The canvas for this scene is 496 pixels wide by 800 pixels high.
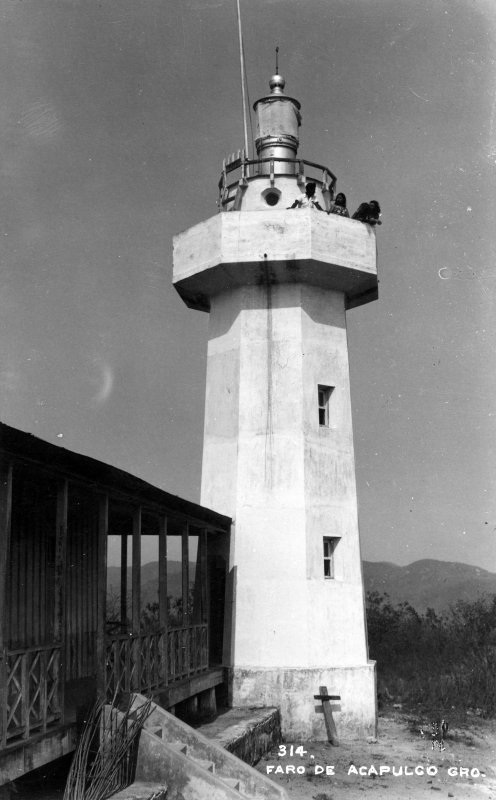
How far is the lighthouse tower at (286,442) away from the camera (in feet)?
57.5

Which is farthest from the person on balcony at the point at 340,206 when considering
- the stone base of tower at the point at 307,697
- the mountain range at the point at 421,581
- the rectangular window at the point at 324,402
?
the mountain range at the point at 421,581

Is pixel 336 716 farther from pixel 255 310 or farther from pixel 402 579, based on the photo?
pixel 402 579

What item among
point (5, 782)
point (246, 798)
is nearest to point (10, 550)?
point (5, 782)

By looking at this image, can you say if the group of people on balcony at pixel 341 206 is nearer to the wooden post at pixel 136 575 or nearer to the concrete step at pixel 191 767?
the wooden post at pixel 136 575

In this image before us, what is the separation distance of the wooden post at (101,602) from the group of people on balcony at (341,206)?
9908mm

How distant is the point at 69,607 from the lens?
42.7ft

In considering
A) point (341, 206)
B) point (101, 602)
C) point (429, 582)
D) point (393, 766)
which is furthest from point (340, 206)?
point (429, 582)

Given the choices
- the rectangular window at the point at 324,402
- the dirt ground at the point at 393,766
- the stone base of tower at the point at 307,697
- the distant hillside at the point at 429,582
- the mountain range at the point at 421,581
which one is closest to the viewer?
the dirt ground at the point at 393,766

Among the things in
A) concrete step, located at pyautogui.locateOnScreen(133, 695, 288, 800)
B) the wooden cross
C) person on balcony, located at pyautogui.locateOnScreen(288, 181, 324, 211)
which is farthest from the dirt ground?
person on balcony, located at pyautogui.locateOnScreen(288, 181, 324, 211)

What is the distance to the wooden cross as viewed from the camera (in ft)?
55.2

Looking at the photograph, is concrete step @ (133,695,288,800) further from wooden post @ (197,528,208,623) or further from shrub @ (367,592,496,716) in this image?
shrub @ (367,592,496,716)

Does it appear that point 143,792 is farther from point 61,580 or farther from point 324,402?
point 324,402

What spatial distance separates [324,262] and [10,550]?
999cm

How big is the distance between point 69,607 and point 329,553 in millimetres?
7039
